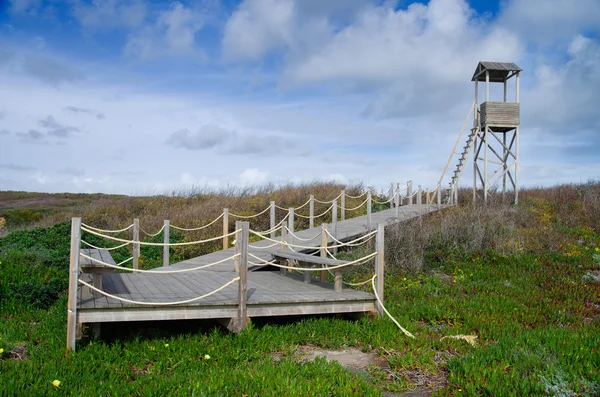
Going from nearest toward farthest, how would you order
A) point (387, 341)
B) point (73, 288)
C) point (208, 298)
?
point (73, 288)
point (387, 341)
point (208, 298)

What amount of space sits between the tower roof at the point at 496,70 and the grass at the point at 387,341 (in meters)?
13.5

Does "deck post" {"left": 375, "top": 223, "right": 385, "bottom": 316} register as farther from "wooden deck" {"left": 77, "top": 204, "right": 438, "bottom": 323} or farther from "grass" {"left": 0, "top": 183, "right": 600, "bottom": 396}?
"grass" {"left": 0, "top": 183, "right": 600, "bottom": 396}

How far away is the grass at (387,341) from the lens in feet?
18.2

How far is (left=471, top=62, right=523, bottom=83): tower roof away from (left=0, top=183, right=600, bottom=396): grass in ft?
44.1

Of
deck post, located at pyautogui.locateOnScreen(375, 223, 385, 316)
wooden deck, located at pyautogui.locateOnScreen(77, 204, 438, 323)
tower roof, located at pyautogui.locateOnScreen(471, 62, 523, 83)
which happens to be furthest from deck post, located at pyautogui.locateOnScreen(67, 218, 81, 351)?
tower roof, located at pyautogui.locateOnScreen(471, 62, 523, 83)

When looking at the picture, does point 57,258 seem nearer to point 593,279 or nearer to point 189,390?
point 189,390

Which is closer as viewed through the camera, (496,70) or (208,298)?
(208,298)

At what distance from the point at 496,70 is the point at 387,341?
67.7 feet

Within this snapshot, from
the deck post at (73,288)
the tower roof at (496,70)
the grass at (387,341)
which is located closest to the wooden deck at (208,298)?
the deck post at (73,288)

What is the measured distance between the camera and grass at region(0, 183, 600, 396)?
5551mm

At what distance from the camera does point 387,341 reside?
7293 millimetres

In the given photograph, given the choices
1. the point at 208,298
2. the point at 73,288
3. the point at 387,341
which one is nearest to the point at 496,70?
the point at 387,341

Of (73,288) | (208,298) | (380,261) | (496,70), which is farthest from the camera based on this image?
(496,70)

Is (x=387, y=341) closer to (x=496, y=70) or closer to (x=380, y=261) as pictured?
(x=380, y=261)
